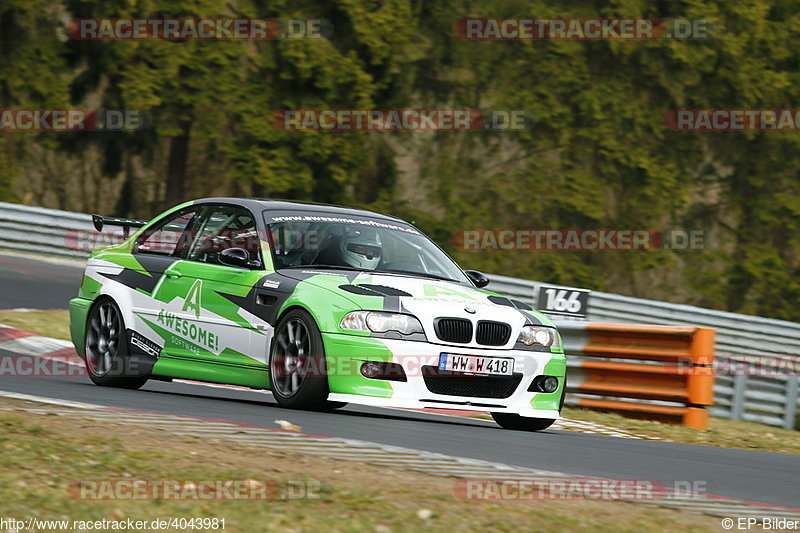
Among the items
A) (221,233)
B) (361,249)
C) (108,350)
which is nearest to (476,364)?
(361,249)

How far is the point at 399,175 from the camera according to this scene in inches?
1101

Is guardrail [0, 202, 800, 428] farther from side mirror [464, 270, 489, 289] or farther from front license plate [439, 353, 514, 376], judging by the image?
front license plate [439, 353, 514, 376]

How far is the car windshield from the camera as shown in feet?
30.0

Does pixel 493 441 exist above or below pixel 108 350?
below

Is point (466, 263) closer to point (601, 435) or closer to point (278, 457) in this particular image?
point (601, 435)

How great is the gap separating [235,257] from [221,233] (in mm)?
736

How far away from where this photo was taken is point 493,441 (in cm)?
784

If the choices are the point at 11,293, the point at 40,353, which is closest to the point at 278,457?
the point at 40,353

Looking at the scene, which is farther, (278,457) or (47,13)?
(47,13)

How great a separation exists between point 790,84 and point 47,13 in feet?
Result: 49.5

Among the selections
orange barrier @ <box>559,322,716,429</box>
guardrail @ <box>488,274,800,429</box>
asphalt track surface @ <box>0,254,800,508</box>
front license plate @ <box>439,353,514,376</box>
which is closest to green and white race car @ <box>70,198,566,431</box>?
front license plate @ <box>439,353,514,376</box>

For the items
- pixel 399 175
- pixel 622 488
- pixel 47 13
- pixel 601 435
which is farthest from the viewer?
pixel 399 175

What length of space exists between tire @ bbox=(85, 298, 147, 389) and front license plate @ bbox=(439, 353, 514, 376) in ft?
9.10

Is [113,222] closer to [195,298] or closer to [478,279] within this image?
[195,298]
